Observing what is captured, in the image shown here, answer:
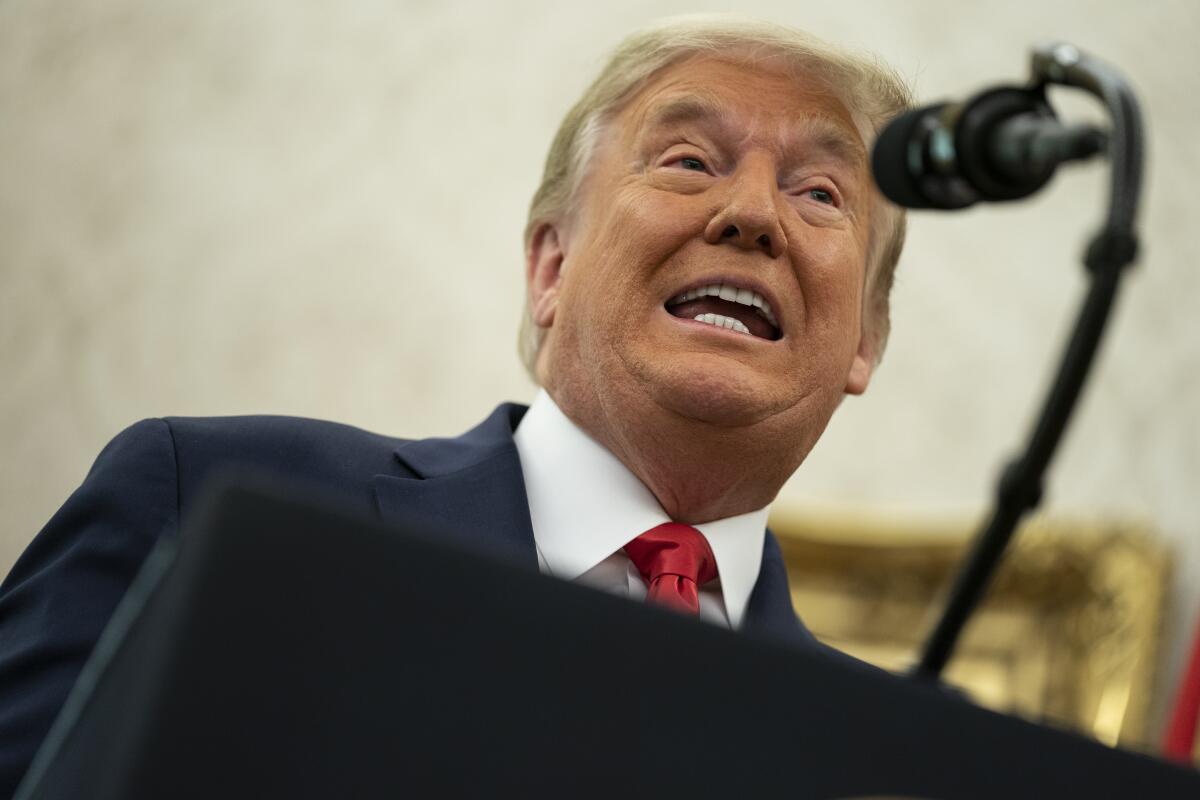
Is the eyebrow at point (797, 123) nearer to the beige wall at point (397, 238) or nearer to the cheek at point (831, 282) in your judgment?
the cheek at point (831, 282)

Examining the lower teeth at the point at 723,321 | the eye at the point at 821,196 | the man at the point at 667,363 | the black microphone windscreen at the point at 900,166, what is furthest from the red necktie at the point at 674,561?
the black microphone windscreen at the point at 900,166

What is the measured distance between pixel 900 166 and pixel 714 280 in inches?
28.1

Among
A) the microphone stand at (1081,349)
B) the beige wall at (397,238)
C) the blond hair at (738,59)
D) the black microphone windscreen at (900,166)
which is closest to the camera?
the microphone stand at (1081,349)

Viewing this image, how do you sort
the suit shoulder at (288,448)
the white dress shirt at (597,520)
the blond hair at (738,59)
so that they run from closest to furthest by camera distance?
1. the suit shoulder at (288,448)
2. the white dress shirt at (597,520)
3. the blond hair at (738,59)

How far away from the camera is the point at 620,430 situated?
5.95 ft

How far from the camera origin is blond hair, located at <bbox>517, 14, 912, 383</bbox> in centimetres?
198

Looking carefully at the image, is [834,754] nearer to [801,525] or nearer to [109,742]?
[109,742]

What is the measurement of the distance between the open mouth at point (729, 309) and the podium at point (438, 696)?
1.12 metres

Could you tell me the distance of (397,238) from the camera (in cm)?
355

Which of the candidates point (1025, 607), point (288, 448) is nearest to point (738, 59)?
point (288, 448)

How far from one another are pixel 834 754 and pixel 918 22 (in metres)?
3.18

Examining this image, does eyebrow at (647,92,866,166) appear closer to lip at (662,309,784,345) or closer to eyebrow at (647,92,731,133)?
eyebrow at (647,92,731,133)

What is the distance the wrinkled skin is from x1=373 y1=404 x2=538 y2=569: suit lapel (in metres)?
0.16

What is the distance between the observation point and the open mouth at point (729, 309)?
5.91 feet
